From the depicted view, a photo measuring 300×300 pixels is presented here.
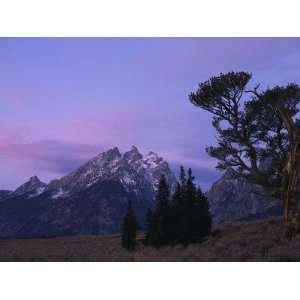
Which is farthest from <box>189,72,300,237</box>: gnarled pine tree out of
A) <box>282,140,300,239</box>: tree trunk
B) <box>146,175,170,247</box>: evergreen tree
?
<box>146,175,170,247</box>: evergreen tree

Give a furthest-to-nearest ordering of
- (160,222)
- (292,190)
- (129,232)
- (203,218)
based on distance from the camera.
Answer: (129,232) → (160,222) → (203,218) → (292,190)

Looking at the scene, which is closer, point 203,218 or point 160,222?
point 203,218

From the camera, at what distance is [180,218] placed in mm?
41625

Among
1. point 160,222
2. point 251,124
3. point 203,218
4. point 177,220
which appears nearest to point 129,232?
point 160,222

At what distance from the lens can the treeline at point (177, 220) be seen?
38.9 m

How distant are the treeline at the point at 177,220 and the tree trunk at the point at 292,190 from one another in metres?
10.4

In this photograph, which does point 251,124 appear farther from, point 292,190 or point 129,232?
point 129,232

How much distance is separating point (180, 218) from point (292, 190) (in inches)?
644

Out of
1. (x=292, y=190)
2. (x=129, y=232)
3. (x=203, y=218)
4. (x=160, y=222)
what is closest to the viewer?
(x=292, y=190)

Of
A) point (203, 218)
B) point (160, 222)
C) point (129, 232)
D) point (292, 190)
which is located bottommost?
point (129, 232)

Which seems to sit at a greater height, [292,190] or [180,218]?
[292,190]
